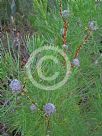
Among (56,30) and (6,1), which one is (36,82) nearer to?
(56,30)

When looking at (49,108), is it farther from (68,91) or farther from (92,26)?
(92,26)

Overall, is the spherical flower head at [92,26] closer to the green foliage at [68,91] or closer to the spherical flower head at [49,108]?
the green foliage at [68,91]

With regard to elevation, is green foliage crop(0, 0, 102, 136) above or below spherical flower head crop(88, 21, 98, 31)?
below

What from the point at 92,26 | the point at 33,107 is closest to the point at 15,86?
the point at 33,107

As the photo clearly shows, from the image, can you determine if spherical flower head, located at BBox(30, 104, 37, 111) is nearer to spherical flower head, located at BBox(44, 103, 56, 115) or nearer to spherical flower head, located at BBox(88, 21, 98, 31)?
spherical flower head, located at BBox(44, 103, 56, 115)

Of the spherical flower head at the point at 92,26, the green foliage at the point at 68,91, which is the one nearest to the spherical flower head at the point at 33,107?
the green foliage at the point at 68,91

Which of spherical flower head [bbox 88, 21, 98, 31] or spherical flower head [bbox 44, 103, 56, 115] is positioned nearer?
spherical flower head [bbox 44, 103, 56, 115]

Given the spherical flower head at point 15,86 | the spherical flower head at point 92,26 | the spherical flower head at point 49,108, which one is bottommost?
the spherical flower head at point 49,108

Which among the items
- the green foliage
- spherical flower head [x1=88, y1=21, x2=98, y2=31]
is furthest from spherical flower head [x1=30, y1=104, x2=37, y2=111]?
spherical flower head [x1=88, y1=21, x2=98, y2=31]

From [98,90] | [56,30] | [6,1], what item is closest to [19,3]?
[6,1]

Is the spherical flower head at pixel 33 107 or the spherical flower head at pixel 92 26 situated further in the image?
the spherical flower head at pixel 92 26

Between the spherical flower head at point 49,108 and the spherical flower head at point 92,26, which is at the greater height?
the spherical flower head at point 92,26

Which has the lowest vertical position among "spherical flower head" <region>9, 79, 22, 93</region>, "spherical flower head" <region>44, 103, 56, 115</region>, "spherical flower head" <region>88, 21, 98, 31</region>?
"spherical flower head" <region>44, 103, 56, 115</region>

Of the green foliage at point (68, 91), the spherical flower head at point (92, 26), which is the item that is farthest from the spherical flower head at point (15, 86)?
the spherical flower head at point (92, 26)
